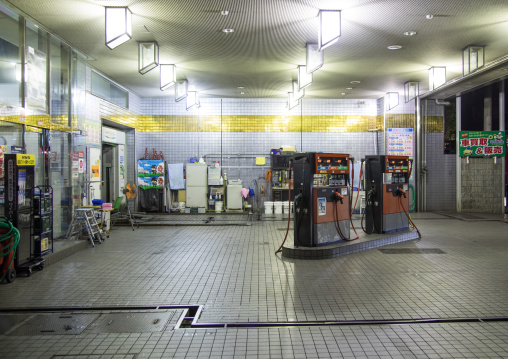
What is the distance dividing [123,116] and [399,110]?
347 inches

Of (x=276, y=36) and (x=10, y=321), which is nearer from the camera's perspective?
(x=10, y=321)

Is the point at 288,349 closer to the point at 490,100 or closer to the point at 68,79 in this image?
the point at 68,79

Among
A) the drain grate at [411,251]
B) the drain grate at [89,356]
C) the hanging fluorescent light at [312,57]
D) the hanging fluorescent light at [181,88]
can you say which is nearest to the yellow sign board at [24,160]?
the drain grate at [89,356]

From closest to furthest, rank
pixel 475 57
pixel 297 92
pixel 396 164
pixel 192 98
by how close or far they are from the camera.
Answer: pixel 475 57
pixel 396 164
pixel 297 92
pixel 192 98

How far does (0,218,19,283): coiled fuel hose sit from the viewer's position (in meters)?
5.02

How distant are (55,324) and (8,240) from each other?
2034mm

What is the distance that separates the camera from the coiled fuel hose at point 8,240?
5.02 m

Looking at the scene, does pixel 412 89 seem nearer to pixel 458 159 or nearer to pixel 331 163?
pixel 458 159

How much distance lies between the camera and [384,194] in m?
7.92

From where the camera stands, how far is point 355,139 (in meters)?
13.5

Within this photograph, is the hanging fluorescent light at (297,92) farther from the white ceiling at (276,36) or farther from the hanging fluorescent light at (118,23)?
the hanging fluorescent light at (118,23)

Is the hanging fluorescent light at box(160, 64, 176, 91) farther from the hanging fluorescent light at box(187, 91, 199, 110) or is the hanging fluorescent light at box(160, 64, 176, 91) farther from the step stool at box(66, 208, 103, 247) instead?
the step stool at box(66, 208, 103, 247)

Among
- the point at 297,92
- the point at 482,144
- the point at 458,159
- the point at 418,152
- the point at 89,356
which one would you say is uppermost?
the point at 297,92

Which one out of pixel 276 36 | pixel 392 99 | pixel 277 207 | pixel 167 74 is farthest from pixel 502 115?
pixel 167 74
